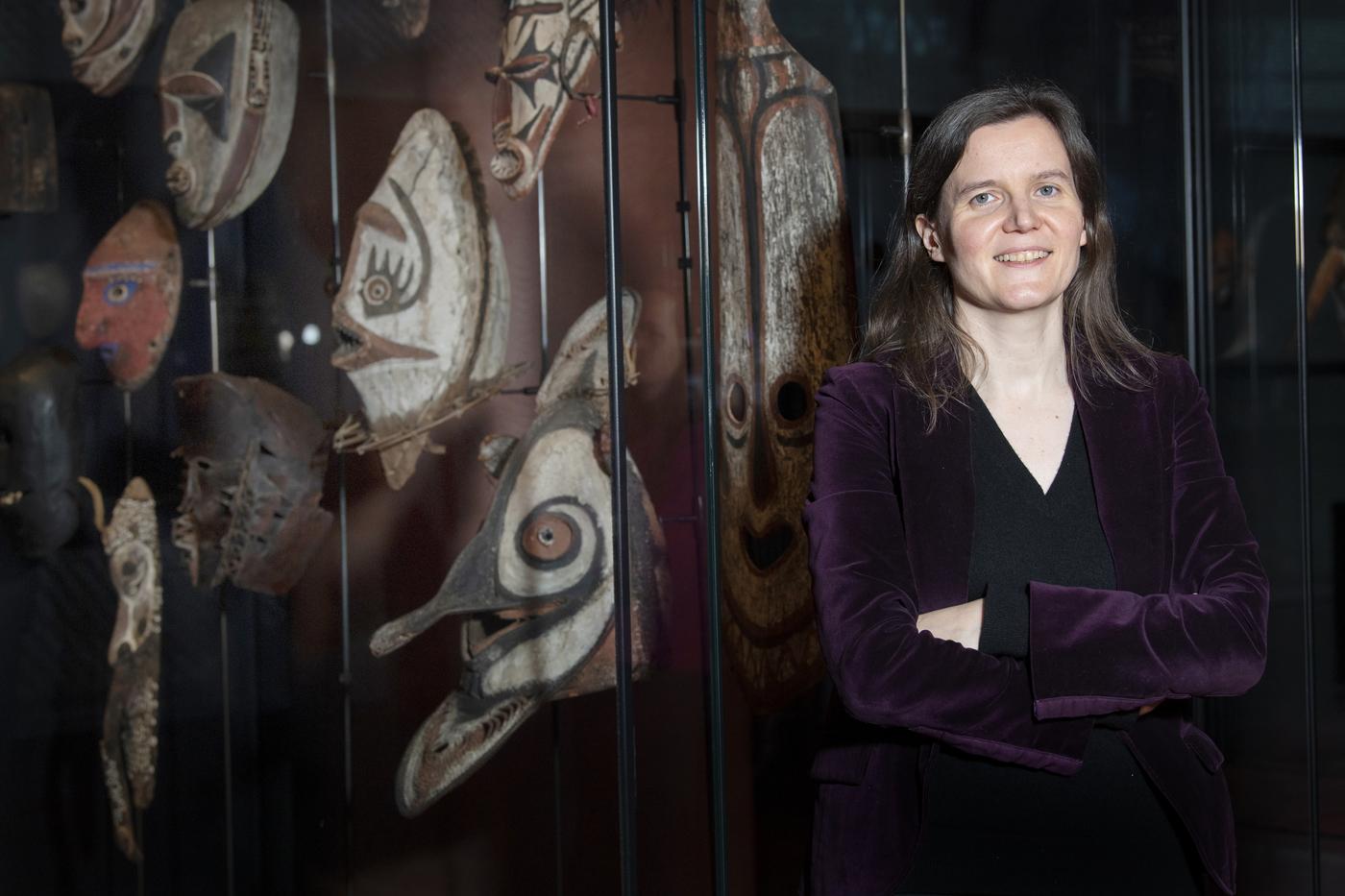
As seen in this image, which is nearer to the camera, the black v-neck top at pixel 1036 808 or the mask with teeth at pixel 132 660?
the black v-neck top at pixel 1036 808

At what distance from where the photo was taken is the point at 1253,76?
2.39 metres

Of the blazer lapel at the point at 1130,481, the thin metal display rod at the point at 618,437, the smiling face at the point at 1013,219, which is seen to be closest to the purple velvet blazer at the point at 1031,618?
the blazer lapel at the point at 1130,481

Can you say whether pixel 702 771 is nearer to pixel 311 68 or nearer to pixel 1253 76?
pixel 311 68

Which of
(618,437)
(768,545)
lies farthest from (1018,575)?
(768,545)

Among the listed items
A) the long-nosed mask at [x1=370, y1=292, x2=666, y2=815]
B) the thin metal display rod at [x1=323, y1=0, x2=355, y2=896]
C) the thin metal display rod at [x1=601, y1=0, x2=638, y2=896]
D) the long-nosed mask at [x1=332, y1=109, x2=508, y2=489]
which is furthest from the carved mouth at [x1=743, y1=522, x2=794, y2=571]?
the thin metal display rod at [x1=601, y1=0, x2=638, y2=896]

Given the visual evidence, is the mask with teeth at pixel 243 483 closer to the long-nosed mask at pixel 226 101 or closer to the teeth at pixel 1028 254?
the long-nosed mask at pixel 226 101

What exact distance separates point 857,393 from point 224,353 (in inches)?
41.6

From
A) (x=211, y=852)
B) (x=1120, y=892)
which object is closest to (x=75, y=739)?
(x=211, y=852)

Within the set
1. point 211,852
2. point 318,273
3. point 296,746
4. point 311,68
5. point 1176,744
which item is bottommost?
point 211,852

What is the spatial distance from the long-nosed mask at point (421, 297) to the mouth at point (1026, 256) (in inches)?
38.6

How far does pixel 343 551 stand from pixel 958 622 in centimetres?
108

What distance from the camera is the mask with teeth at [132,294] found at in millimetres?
1899

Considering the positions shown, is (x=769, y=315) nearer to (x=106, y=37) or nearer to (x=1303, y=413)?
(x=1303, y=413)

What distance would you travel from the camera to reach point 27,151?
6.12 ft
